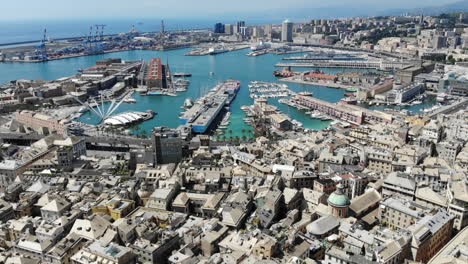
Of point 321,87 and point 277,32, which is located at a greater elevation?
point 277,32

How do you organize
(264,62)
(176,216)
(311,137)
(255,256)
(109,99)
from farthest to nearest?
(264,62)
(109,99)
(311,137)
(176,216)
(255,256)

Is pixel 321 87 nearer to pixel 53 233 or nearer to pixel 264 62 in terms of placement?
pixel 264 62

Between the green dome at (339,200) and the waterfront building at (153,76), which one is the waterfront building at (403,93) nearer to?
the waterfront building at (153,76)

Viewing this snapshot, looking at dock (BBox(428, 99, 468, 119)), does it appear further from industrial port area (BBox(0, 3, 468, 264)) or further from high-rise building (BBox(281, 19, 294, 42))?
high-rise building (BBox(281, 19, 294, 42))

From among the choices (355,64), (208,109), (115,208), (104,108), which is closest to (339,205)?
(115,208)

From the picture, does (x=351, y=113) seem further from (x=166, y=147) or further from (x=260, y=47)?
(x=260, y=47)

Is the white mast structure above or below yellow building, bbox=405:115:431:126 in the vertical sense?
below

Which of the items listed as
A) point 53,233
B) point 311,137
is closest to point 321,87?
point 311,137

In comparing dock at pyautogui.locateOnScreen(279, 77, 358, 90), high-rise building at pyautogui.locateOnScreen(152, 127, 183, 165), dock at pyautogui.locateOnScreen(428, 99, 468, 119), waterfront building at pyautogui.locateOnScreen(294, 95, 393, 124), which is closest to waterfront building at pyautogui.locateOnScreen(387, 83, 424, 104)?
dock at pyautogui.locateOnScreen(428, 99, 468, 119)
